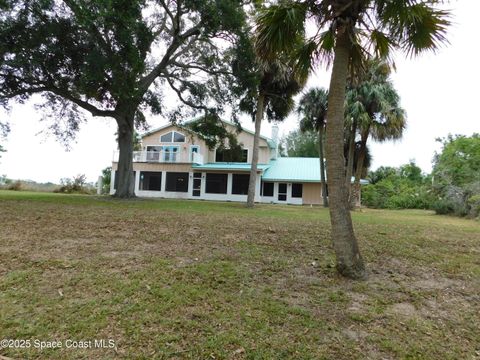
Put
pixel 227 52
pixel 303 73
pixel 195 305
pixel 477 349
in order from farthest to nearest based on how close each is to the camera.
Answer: pixel 227 52 < pixel 303 73 < pixel 195 305 < pixel 477 349

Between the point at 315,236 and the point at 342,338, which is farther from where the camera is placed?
the point at 315,236

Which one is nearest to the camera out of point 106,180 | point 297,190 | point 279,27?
point 279,27

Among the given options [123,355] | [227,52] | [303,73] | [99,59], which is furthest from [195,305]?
[227,52]

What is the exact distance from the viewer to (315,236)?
23.5 ft

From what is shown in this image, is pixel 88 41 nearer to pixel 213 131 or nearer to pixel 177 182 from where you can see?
pixel 213 131

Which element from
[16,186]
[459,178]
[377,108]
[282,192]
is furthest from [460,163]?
[16,186]

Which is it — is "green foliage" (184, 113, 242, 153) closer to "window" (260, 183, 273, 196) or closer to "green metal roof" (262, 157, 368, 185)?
"green metal roof" (262, 157, 368, 185)

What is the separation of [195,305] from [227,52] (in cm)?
1402

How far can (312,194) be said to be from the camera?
26.6 metres

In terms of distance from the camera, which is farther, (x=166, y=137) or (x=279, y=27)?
(x=166, y=137)

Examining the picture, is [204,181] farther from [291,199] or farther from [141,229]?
[141,229]

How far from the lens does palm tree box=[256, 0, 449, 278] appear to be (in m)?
4.51

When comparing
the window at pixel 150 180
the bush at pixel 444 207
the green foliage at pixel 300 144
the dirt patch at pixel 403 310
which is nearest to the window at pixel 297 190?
the bush at pixel 444 207

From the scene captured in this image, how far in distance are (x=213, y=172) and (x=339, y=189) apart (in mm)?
24159
